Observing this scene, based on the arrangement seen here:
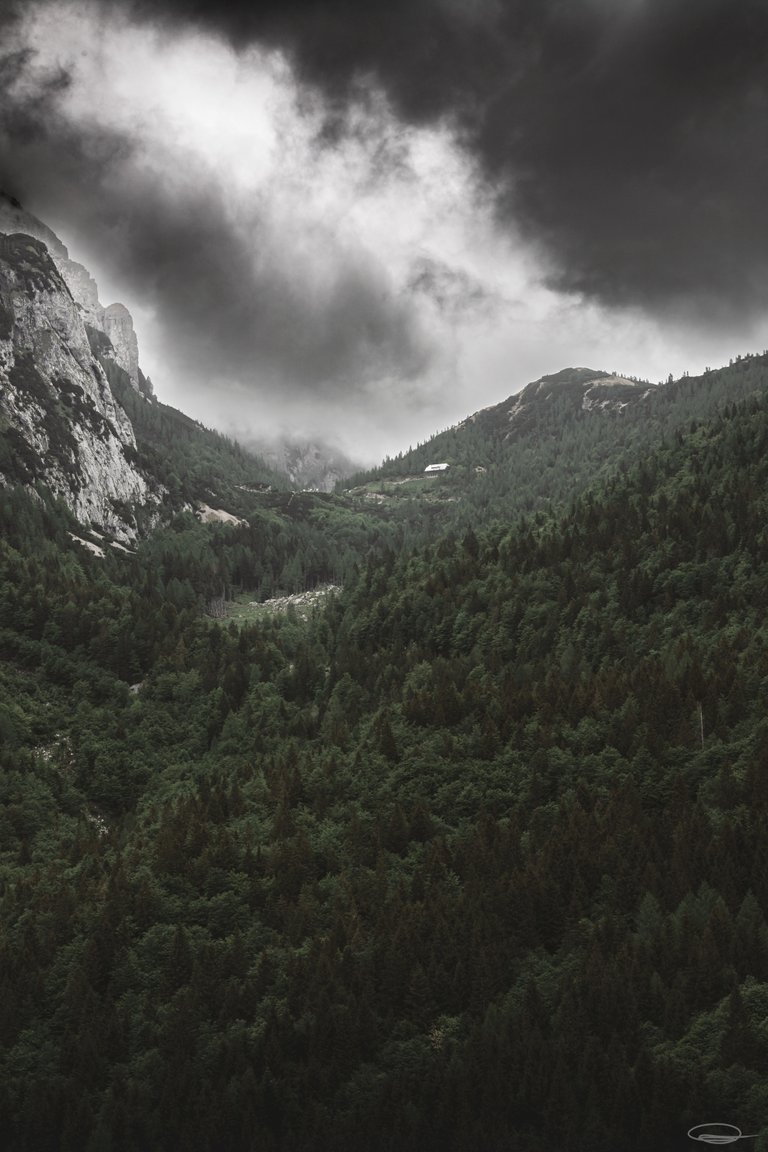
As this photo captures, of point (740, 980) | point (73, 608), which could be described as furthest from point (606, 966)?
point (73, 608)

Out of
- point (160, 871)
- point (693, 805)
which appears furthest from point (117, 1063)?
point (693, 805)

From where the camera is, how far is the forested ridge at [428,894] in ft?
216

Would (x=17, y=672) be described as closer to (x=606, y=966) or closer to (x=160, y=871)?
(x=160, y=871)

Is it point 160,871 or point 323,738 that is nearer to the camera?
point 160,871

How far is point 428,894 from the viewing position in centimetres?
8725

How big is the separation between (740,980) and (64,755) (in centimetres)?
11171

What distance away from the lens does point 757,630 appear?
416 feet

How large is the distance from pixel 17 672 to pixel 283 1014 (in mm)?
109699

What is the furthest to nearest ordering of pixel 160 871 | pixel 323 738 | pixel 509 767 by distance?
pixel 323 738 → pixel 509 767 → pixel 160 871

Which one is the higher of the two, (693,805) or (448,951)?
(693,805)

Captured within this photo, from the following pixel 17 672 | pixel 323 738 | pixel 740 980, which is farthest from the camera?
pixel 17 672

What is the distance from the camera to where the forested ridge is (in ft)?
216

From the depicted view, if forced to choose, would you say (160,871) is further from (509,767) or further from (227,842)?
(509,767)

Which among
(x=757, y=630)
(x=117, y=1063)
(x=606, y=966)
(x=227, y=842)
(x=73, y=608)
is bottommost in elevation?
(x=117, y=1063)
